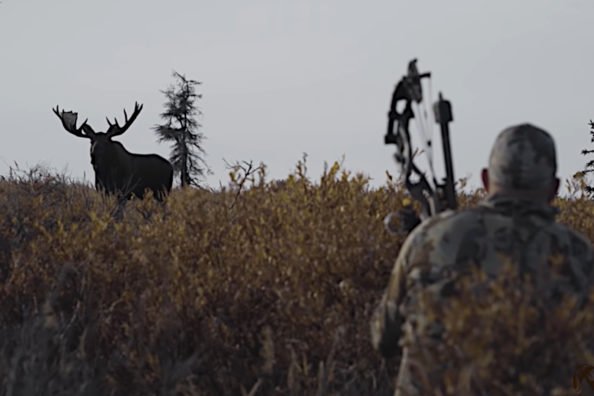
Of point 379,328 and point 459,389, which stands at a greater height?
point 379,328

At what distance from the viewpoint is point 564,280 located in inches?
119

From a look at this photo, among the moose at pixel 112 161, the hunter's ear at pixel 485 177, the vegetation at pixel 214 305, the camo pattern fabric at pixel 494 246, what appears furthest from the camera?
the moose at pixel 112 161

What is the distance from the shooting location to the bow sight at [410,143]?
3809 millimetres

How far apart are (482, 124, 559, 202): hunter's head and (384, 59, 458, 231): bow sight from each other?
750 mm

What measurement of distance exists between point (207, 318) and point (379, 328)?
2.12 meters

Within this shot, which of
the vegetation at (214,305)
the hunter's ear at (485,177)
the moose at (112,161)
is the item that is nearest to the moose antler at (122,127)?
the moose at (112,161)

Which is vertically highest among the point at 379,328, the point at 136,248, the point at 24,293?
the point at 136,248

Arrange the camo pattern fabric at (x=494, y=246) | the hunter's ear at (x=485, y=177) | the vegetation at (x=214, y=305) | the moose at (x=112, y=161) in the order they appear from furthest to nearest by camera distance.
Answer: the moose at (x=112, y=161) < the vegetation at (x=214, y=305) < the hunter's ear at (x=485, y=177) < the camo pattern fabric at (x=494, y=246)

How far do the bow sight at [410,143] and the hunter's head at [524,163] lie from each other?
0.75 metres

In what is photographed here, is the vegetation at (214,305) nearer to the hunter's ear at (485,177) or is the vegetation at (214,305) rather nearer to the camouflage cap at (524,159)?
the hunter's ear at (485,177)

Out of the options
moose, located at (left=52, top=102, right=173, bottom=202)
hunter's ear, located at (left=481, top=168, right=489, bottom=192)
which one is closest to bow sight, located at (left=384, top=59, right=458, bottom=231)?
hunter's ear, located at (left=481, top=168, right=489, bottom=192)

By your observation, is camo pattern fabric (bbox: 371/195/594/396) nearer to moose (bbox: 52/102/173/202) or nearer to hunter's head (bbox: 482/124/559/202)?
hunter's head (bbox: 482/124/559/202)

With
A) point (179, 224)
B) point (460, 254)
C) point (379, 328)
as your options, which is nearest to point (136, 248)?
point (179, 224)

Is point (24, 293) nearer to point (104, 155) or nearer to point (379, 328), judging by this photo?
point (379, 328)
